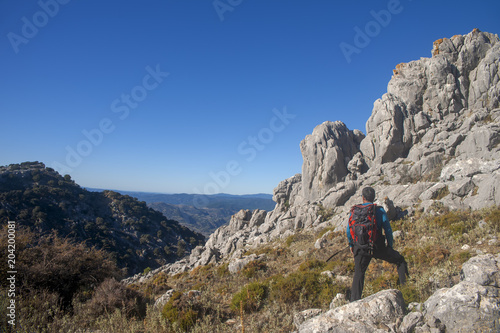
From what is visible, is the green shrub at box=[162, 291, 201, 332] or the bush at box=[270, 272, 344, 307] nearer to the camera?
the green shrub at box=[162, 291, 201, 332]

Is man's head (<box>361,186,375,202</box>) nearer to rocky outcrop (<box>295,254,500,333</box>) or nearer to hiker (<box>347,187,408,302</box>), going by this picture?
hiker (<box>347,187,408,302</box>)

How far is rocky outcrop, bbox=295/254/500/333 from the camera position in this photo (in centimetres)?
334

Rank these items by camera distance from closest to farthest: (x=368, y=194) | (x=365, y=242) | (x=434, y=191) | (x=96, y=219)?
(x=365, y=242), (x=368, y=194), (x=434, y=191), (x=96, y=219)

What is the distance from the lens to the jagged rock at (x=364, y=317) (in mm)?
3562

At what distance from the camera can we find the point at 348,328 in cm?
356

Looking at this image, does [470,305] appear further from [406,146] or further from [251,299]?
[406,146]

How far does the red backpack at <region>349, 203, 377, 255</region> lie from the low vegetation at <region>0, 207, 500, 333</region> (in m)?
1.48

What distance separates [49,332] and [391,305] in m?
6.86

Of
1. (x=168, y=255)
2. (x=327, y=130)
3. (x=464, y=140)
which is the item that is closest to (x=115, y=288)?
(x=464, y=140)

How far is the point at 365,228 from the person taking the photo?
16.6 feet

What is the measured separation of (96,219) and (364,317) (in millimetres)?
67513

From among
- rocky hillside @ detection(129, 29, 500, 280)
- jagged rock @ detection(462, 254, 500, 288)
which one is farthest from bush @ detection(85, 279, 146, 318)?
rocky hillside @ detection(129, 29, 500, 280)

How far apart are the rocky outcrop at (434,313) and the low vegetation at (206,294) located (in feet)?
4.85

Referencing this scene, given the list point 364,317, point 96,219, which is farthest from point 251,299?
point 96,219
